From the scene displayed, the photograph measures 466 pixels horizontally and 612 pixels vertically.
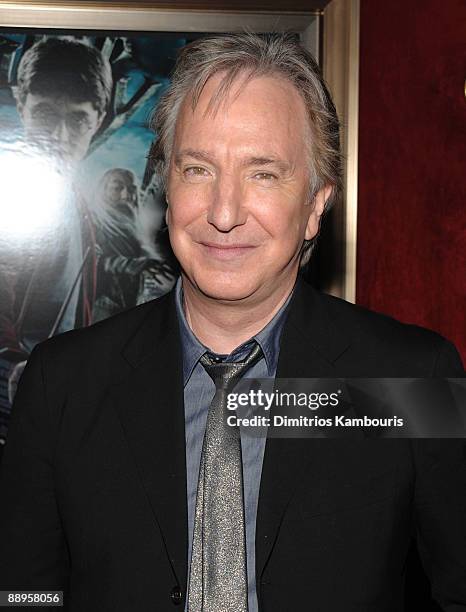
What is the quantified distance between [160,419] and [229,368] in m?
0.15

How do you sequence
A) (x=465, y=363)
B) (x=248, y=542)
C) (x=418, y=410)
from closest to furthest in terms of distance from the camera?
1. (x=248, y=542)
2. (x=418, y=410)
3. (x=465, y=363)

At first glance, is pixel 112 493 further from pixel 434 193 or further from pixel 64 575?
pixel 434 193

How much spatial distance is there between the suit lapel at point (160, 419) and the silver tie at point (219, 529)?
0.03m

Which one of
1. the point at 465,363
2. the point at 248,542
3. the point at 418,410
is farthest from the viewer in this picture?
the point at 465,363

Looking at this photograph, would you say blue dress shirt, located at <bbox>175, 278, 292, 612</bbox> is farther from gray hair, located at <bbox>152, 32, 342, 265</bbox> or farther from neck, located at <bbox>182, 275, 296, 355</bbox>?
gray hair, located at <bbox>152, 32, 342, 265</bbox>

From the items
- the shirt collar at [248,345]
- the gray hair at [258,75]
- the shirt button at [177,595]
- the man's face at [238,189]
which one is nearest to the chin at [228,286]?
the man's face at [238,189]

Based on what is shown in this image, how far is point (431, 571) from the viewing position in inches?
58.9

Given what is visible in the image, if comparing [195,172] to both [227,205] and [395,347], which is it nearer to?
[227,205]

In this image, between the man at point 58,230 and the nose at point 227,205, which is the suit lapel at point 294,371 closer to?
the nose at point 227,205

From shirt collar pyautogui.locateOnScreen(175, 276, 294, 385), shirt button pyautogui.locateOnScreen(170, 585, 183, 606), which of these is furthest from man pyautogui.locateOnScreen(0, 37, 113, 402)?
shirt button pyautogui.locateOnScreen(170, 585, 183, 606)

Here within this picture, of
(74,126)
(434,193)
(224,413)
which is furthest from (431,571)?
(74,126)

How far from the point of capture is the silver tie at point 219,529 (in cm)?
130

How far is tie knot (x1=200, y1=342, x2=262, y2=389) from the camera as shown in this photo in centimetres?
142

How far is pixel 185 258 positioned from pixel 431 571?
28.7 inches
